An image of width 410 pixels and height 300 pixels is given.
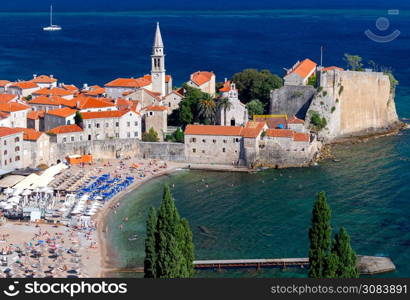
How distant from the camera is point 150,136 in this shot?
3022 inches

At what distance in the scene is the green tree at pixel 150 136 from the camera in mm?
76688

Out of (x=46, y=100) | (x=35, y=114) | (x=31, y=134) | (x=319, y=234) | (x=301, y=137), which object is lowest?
(x=319, y=234)

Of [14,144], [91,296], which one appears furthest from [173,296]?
[14,144]

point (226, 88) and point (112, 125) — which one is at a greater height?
point (226, 88)

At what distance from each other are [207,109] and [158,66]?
9635 mm

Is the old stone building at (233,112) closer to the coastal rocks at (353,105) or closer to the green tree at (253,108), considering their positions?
the green tree at (253,108)

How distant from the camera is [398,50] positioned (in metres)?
155

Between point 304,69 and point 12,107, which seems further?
point 304,69

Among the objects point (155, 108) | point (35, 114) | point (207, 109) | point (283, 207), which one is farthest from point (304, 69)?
point (35, 114)

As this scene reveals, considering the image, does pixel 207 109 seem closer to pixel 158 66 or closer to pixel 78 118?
pixel 158 66

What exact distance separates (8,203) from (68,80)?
6370 centimetres

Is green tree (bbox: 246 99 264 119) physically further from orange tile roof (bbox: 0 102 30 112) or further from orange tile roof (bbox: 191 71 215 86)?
orange tile roof (bbox: 0 102 30 112)

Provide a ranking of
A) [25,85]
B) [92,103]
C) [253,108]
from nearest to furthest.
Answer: [92,103]
[253,108]
[25,85]

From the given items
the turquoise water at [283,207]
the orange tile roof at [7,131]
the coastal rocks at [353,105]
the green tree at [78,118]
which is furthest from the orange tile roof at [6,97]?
the coastal rocks at [353,105]
